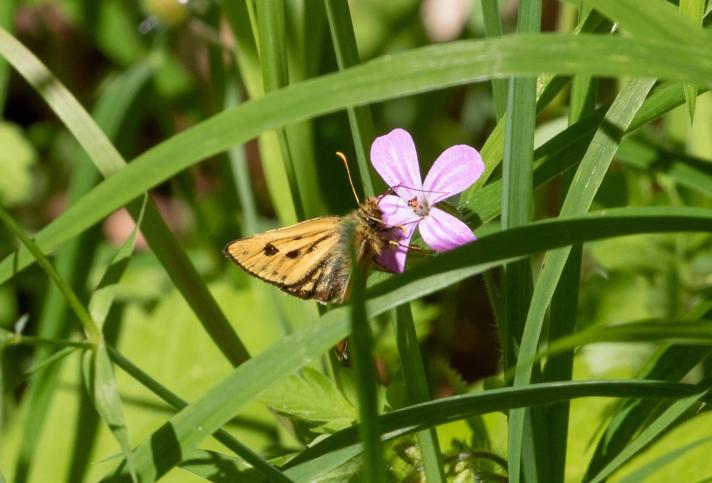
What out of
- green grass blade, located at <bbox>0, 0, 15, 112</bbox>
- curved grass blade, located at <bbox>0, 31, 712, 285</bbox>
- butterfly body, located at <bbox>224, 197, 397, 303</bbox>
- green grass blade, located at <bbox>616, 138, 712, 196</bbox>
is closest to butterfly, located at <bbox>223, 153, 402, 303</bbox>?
butterfly body, located at <bbox>224, 197, 397, 303</bbox>

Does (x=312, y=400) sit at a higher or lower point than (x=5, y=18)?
lower

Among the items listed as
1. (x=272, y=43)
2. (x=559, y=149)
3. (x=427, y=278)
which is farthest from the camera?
(x=272, y=43)

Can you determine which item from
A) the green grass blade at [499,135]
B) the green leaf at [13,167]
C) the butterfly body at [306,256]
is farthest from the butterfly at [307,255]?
the green leaf at [13,167]

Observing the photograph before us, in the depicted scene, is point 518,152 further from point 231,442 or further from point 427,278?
point 231,442

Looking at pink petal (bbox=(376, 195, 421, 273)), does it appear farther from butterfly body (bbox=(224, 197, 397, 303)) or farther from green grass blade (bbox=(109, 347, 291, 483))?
green grass blade (bbox=(109, 347, 291, 483))

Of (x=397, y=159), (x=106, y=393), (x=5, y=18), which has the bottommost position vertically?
(x=106, y=393)

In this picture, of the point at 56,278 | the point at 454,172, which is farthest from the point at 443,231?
the point at 56,278

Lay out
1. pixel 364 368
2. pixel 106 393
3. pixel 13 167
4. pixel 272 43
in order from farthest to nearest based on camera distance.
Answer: pixel 13 167 < pixel 272 43 < pixel 106 393 < pixel 364 368
